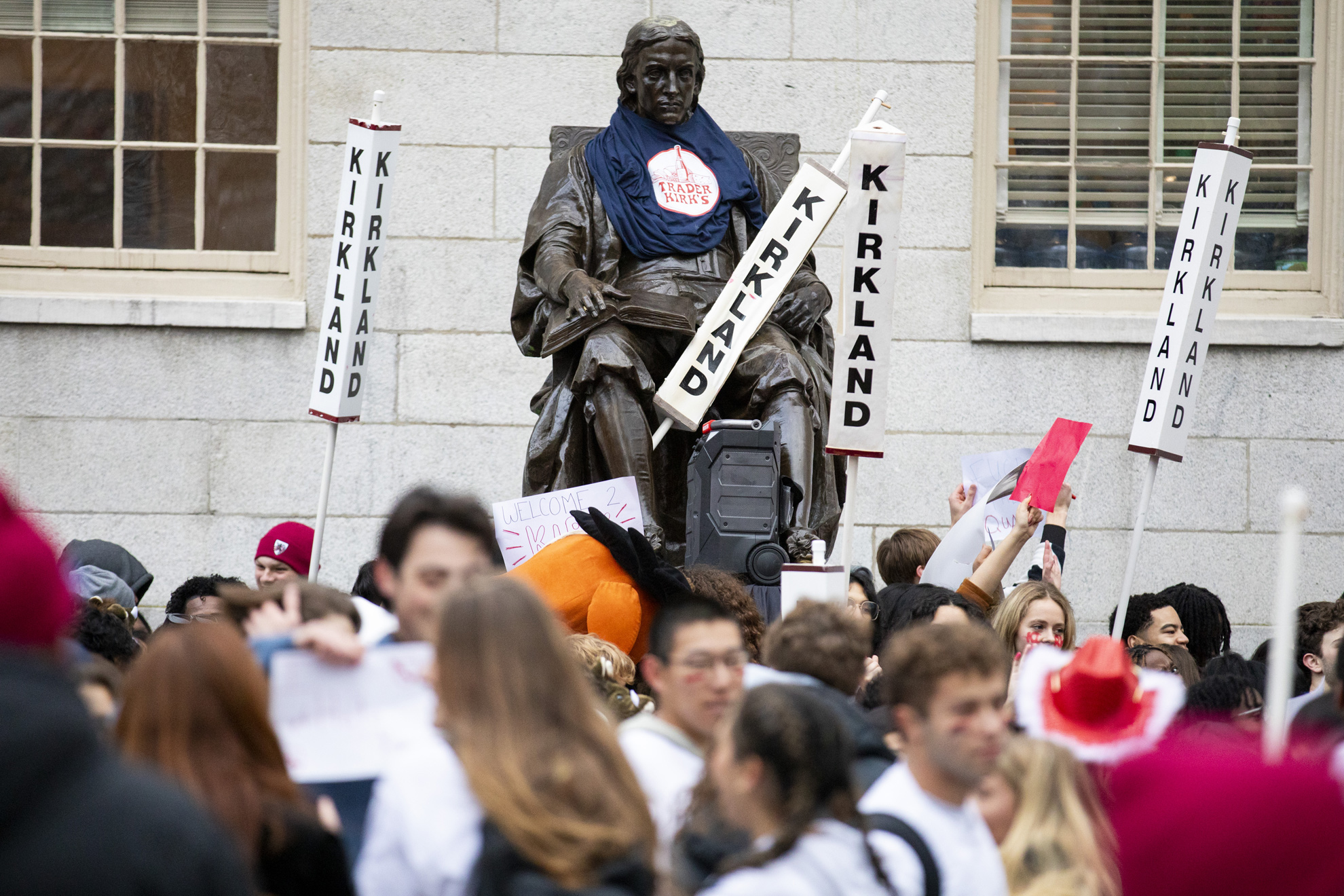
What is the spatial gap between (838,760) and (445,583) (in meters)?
0.87

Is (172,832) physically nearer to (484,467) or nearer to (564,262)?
(564,262)

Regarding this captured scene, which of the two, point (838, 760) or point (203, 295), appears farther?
point (203, 295)

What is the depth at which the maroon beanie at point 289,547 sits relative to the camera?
646 centimetres

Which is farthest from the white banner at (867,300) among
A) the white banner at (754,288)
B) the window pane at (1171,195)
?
the window pane at (1171,195)

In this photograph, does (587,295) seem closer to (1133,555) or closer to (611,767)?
(1133,555)

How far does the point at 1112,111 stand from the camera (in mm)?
9727

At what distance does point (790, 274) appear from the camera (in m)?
6.23

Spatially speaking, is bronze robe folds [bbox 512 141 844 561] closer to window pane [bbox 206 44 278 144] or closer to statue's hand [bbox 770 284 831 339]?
statue's hand [bbox 770 284 831 339]

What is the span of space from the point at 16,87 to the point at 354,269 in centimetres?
420

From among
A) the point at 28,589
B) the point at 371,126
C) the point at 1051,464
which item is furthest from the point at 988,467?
the point at 28,589

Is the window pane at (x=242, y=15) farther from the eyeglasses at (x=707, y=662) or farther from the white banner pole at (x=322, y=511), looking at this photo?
the eyeglasses at (x=707, y=662)

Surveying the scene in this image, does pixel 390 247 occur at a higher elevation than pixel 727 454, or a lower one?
higher

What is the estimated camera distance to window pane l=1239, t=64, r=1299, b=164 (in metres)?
9.67

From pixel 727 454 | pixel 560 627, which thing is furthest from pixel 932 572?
pixel 560 627
